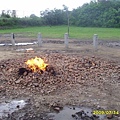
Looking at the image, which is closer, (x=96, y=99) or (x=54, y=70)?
(x=96, y=99)

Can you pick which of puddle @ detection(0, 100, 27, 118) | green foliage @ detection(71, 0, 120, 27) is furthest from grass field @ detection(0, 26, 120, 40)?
puddle @ detection(0, 100, 27, 118)

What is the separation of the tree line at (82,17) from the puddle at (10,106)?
96.9 ft

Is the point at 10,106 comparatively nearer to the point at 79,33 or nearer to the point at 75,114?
the point at 75,114

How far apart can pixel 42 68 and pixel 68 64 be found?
1.68 meters

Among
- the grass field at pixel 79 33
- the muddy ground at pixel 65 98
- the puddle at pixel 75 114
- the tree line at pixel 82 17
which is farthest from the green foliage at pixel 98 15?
the puddle at pixel 75 114

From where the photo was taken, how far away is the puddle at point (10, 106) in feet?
21.0

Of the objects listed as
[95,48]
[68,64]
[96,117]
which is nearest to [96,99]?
[96,117]

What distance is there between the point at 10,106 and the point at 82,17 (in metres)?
33.2

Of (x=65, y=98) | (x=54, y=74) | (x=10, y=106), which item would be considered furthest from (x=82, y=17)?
(x=10, y=106)

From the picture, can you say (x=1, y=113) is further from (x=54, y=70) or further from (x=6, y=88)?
(x=54, y=70)

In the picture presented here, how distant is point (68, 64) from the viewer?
34.5ft

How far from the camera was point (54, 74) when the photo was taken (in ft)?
29.8

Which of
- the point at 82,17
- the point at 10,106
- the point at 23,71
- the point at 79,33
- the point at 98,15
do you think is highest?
the point at 98,15

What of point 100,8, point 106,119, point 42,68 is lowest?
point 106,119
